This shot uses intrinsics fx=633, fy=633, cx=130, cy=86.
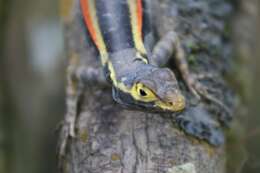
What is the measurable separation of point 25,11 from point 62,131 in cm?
314

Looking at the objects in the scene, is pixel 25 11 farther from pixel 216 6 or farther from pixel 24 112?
pixel 216 6

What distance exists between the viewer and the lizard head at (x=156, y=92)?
13.3 ft

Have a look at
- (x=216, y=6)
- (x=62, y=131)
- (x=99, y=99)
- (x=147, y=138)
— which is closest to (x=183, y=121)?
(x=147, y=138)

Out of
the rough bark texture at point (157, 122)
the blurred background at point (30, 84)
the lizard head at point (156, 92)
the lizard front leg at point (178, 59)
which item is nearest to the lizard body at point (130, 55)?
the lizard head at point (156, 92)

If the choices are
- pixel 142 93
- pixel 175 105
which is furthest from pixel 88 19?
pixel 175 105

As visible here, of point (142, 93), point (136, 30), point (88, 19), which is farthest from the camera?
point (88, 19)

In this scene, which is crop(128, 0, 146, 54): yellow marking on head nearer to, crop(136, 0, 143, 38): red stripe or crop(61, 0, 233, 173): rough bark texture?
crop(136, 0, 143, 38): red stripe

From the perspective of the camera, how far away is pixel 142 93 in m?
4.16

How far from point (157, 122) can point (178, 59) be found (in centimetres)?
76

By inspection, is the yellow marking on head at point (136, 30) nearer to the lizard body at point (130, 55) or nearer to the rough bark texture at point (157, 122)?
the lizard body at point (130, 55)

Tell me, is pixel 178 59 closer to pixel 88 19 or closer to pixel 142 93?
pixel 88 19

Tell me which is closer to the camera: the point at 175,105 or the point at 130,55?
the point at 175,105

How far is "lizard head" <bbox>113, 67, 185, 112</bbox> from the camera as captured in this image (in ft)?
13.3

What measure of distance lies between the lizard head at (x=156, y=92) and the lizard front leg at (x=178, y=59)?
584 mm
